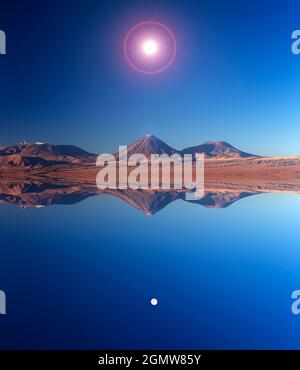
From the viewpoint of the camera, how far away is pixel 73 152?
1.47m

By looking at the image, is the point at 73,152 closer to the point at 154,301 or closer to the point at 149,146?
the point at 149,146

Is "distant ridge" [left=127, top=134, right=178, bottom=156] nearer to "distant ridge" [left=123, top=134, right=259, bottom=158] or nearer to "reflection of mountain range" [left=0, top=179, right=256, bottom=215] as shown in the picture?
"distant ridge" [left=123, top=134, right=259, bottom=158]

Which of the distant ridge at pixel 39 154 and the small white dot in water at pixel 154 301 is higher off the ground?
the distant ridge at pixel 39 154

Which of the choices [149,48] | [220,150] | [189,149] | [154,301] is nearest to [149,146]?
[189,149]

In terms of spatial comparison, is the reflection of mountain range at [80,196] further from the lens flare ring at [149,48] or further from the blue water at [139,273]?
the lens flare ring at [149,48]

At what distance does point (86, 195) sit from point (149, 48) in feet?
2.42

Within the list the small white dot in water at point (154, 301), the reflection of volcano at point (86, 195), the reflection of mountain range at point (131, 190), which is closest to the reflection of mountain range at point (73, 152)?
the reflection of mountain range at point (131, 190)

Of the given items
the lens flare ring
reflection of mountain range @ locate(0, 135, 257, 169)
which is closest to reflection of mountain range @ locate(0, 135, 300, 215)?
reflection of mountain range @ locate(0, 135, 257, 169)

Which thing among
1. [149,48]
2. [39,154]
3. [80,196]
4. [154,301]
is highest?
[149,48]

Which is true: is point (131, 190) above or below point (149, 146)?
below

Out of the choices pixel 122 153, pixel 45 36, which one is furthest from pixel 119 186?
pixel 45 36

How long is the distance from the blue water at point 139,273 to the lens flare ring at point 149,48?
63cm

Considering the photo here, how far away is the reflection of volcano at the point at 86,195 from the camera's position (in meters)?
1.47

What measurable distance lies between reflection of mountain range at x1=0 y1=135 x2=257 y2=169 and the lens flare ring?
1.05ft
